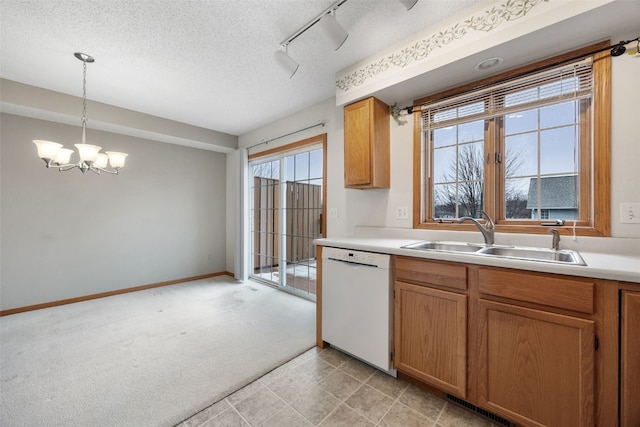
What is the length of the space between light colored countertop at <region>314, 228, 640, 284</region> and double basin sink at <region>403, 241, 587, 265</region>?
0.06m

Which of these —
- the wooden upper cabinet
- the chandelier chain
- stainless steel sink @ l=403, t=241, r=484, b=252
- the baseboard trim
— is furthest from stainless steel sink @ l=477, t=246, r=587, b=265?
the baseboard trim

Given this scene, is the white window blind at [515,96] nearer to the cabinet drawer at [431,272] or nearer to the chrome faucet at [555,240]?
the chrome faucet at [555,240]

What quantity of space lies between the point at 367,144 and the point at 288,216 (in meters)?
1.91

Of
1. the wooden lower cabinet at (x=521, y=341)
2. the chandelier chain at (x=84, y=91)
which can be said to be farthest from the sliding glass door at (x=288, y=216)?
the chandelier chain at (x=84, y=91)

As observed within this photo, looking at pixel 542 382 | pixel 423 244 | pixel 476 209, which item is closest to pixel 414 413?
pixel 542 382

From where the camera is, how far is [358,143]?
2.30m

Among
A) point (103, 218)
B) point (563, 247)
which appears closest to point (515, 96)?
point (563, 247)

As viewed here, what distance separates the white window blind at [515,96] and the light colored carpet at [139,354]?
2360 millimetres

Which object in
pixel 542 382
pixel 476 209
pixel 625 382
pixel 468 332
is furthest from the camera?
pixel 476 209

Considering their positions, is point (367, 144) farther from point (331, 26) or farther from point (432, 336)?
point (432, 336)

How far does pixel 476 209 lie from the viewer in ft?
6.68

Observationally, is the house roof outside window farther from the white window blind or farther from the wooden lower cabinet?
the wooden lower cabinet

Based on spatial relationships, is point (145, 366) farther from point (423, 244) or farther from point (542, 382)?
point (542, 382)

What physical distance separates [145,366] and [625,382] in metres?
2.82
